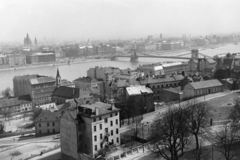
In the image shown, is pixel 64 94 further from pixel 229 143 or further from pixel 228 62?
pixel 228 62

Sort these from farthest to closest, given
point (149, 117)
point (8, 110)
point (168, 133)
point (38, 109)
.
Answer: point (8, 110)
point (38, 109)
point (149, 117)
point (168, 133)

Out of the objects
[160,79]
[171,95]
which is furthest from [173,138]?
[160,79]

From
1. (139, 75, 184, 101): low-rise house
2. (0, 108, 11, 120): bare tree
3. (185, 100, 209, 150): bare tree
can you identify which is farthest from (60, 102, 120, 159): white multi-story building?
(0, 108, 11, 120): bare tree

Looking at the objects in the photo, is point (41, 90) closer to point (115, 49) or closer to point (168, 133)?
point (168, 133)

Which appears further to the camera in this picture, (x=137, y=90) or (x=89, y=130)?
(x=137, y=90)

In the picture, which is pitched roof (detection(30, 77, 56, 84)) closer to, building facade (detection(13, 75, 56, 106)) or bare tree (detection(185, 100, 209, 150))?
building facade (detection(13, 75, 56, 106))

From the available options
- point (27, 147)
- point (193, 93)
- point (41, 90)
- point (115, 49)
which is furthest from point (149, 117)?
point (115, 49)
